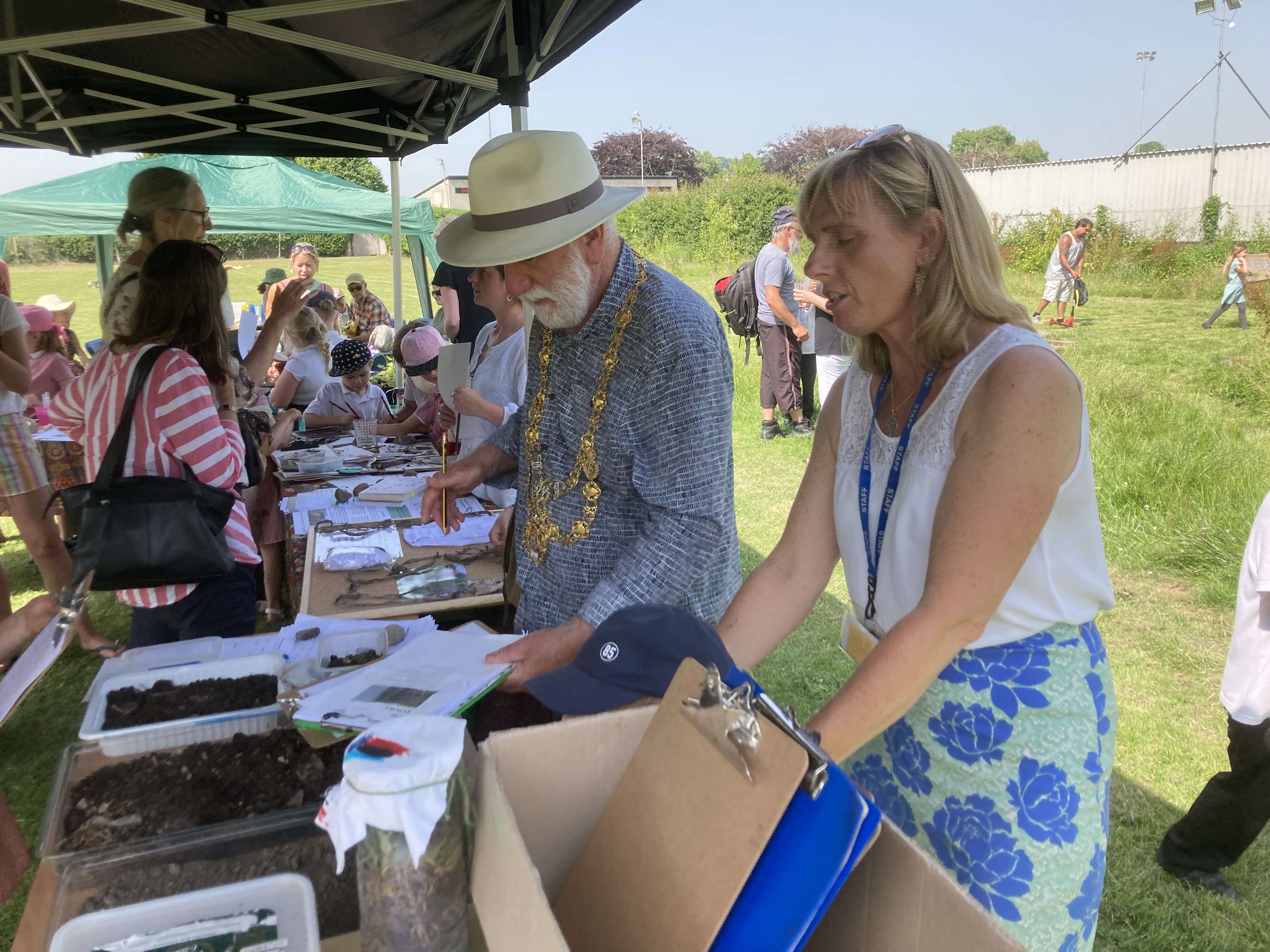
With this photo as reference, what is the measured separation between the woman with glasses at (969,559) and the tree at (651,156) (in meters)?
49.6

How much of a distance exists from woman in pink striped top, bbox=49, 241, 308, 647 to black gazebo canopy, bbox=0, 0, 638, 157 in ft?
4.14

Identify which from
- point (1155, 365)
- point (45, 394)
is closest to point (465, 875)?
point (45, 394)

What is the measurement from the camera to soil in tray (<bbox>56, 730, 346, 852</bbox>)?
1204mm

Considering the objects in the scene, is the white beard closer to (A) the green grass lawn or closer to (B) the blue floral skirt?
(B) the blue floral skirt

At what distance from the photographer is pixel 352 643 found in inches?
68.5

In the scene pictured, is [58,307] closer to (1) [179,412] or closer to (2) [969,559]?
(1) [179,412]

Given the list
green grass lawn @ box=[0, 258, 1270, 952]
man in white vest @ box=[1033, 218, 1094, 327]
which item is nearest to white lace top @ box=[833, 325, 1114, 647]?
green grass lawn @ box=[0, 258, 1270, 952]

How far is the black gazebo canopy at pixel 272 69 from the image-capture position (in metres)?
3.46

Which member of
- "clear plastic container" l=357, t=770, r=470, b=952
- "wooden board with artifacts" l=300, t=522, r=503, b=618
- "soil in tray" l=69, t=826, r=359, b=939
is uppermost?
"clear plastic container" l=357, t=770, r=470, b=952

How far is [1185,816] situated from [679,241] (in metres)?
24.5

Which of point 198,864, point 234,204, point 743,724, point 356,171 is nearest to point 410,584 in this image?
point 198,864

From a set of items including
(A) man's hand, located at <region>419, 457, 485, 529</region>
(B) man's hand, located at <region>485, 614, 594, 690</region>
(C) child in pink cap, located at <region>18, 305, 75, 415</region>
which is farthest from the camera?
(C) child in pink cap, located at <region>18, 305, 75, 415</region>

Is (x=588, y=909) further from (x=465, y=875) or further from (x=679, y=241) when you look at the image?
(x=679, y=241)

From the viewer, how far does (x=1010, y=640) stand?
1245 mm
